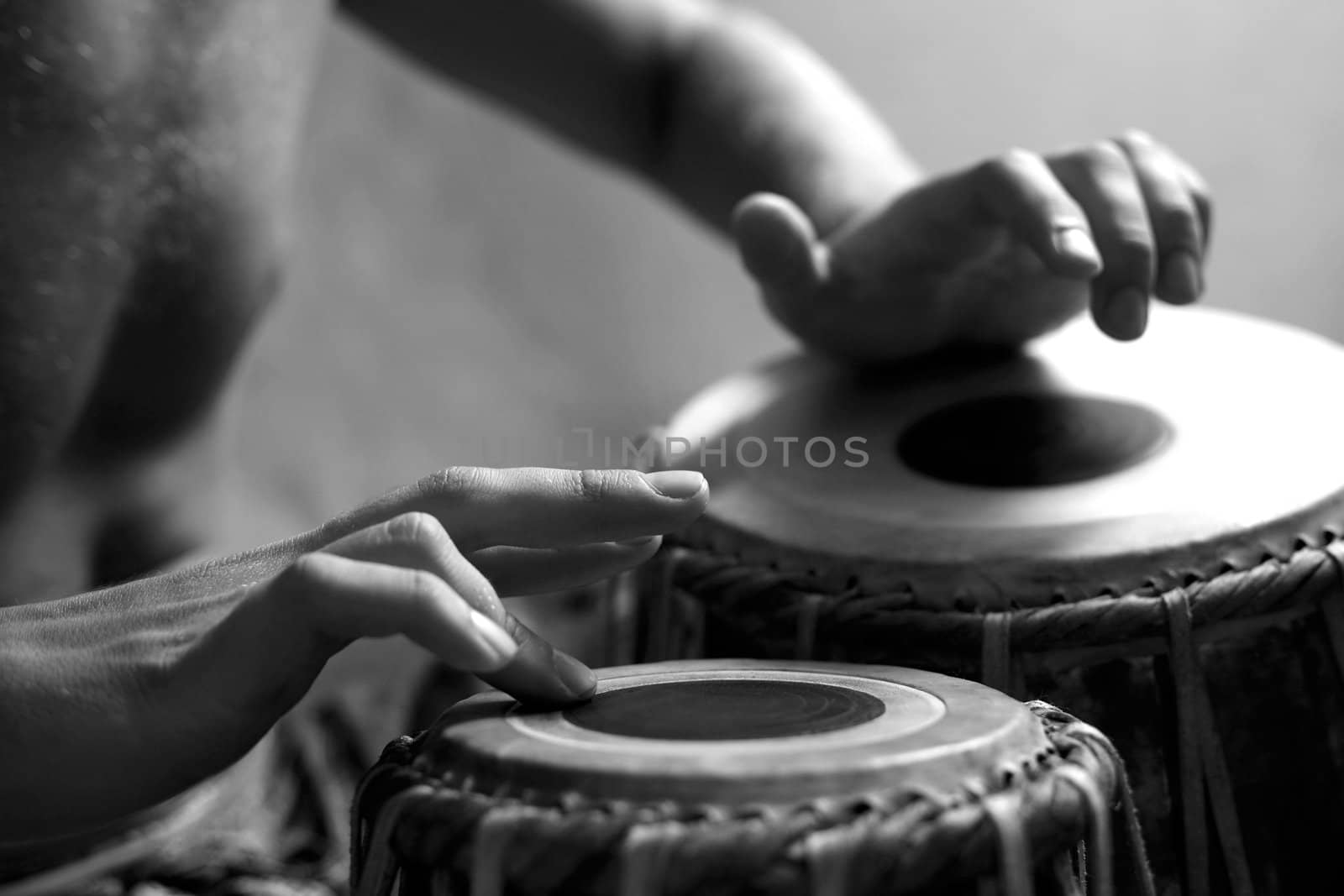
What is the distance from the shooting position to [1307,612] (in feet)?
2.52

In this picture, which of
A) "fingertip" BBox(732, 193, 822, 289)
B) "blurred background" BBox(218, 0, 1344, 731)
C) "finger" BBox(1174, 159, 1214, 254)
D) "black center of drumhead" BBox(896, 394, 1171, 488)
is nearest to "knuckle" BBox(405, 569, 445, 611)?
"black center of drumhead" BBox(896, 394, 1171, 488)

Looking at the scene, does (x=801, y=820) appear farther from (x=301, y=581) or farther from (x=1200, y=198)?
(x=1200, y=198)

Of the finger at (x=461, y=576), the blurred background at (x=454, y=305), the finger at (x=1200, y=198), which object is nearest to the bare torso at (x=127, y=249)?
the finger at (x=461, y=576)

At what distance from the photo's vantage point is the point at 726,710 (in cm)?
63

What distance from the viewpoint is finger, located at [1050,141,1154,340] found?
2.99 feet

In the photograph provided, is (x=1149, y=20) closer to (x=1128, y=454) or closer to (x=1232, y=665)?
(x=1128, y=454)

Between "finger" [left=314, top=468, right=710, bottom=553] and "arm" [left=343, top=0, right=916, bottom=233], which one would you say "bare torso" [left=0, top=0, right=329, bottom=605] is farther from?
"finger" [left=314, top=468, right=710, bottom=553]

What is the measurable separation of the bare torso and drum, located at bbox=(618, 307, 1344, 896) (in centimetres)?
46

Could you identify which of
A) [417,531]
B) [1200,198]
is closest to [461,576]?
[417,531]

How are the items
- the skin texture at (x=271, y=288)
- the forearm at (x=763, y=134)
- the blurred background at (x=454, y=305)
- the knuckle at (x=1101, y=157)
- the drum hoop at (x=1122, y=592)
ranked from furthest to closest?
1. the blurred background at (x=454, y=305)
2. the forearm at (x=763, y=134)
3. the knuckle at (x=1101, y=157)
4. the drum hoop at (x=1122, y=592)
5. the skin texture at (x=271, y=288)

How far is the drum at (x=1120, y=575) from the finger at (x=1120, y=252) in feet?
0.21

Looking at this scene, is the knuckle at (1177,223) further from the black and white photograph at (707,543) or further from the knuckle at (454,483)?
the knuckle at (454,483)

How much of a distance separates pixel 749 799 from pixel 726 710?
0.11 meters

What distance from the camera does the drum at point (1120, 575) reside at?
75cm
